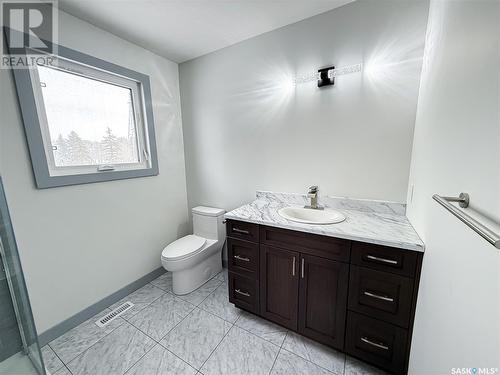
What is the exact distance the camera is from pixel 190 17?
4.99 ft

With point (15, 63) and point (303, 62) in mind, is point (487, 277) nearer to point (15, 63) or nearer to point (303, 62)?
point (303, 62)

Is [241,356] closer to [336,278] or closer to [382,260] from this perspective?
[336,278]

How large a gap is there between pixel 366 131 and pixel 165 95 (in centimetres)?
200

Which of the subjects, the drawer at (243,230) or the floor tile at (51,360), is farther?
the drawer at (243,230)

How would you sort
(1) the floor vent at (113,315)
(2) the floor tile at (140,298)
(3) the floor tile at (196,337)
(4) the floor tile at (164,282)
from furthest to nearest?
(4) the floor tile at (164,282), (2) the floor tile at (140,298), (1) the floor vent at (113,315), (3) the floor tile at (196,337)

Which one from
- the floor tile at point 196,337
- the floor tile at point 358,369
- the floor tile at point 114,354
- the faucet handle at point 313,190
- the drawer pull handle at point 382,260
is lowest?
the floor tile at point 114,354

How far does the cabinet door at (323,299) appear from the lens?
1.22 metres

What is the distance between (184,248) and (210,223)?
0.37 meters

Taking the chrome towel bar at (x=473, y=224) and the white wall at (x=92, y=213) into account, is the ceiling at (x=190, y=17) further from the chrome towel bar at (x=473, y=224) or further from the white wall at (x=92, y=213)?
the chrome towel bar at (x=473, y=224)

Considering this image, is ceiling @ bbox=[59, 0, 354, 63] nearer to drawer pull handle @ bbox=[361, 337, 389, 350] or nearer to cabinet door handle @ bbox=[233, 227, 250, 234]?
cabinet door handle @ bbox=[233, 227, 250, 234]

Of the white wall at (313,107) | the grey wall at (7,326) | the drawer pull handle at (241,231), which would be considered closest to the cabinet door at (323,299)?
the drawer pull handle at (241,231)

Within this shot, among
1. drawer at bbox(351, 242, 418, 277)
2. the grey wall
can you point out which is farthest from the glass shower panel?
drawer at bbox(351, 242, 418, 277)

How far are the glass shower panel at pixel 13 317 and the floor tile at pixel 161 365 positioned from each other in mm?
527

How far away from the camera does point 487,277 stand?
498 mm
